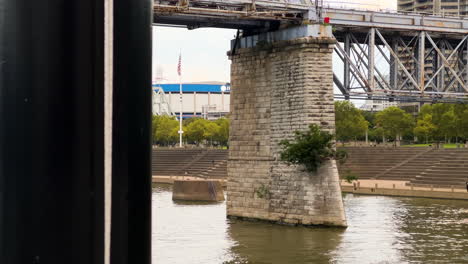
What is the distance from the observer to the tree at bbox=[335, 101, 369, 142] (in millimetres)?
109625

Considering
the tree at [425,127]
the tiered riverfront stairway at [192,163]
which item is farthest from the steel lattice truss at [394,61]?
the tree at [425,127]

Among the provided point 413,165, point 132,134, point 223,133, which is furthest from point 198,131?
point 132,134

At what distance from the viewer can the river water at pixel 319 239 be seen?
2862cm

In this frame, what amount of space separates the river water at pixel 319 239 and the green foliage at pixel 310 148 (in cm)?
272

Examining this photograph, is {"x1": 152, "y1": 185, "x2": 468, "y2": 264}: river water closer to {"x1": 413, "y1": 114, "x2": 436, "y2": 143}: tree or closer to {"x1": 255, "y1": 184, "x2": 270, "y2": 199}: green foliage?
{"x1": 255, "y1": 184, "x2": 270, "y2": 199}: green foliage

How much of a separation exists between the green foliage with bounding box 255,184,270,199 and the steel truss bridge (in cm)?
658

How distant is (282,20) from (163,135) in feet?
361

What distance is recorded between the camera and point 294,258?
28594 millimetres

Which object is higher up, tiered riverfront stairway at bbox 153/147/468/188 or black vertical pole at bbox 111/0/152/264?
black vertical pole at bbox 111/0/152/264

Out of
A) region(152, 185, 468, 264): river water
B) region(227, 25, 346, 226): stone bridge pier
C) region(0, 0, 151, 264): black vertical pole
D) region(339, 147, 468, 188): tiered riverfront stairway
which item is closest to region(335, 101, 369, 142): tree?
region(339, 147, 468, 188): tiered riverfront stairway

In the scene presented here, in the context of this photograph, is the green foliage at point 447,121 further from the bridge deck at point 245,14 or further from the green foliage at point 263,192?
the green foliage at point 263,192

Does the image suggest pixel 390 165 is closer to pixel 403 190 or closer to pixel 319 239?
pixel 403 190

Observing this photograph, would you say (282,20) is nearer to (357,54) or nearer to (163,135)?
(357,54)

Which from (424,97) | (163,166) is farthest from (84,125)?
(163,166)
